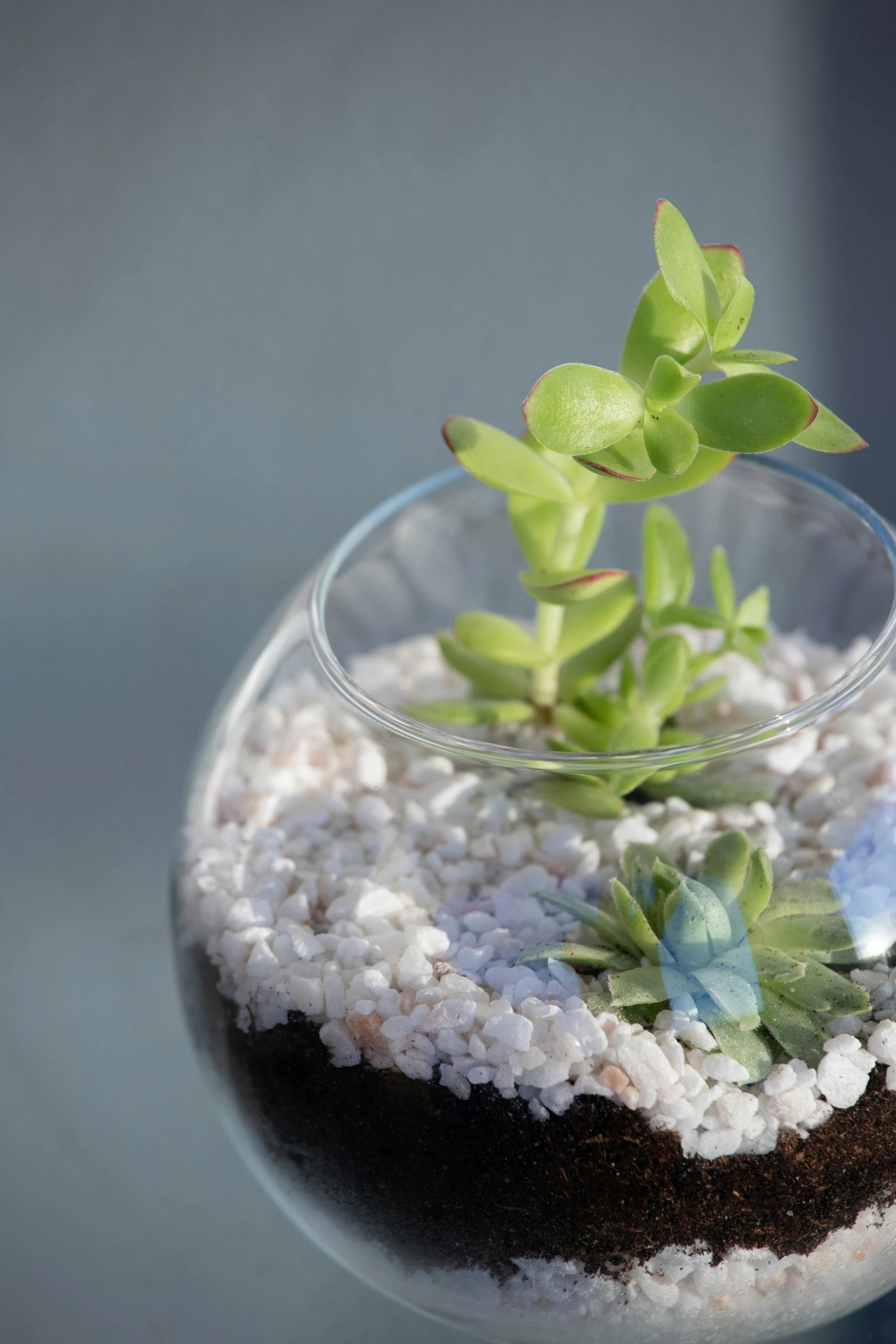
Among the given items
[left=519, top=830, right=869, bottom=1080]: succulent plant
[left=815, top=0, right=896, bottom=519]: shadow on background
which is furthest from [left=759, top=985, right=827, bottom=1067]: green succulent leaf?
[left=815, top=0, right=896, bottom=519]: shadow on background

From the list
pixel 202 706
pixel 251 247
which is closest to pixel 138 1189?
pixel 202 706

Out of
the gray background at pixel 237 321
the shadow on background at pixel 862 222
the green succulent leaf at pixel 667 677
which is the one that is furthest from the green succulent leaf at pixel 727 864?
the shadow on background at pixel 862 222

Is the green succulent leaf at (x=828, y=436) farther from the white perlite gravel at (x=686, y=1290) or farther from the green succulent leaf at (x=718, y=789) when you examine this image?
the white perlite gravel at (x=686, y=1290)

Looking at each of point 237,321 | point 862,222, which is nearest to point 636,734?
point 237,321

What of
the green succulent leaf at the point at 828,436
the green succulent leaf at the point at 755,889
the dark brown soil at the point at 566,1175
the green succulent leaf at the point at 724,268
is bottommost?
the dark brown soil at the point at 566,1175

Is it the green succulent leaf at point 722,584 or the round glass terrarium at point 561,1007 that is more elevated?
the green succulent leaf at point 722,584

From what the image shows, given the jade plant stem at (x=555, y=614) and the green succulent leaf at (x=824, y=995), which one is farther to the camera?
the jade plant stem at (x=555, y=614)
